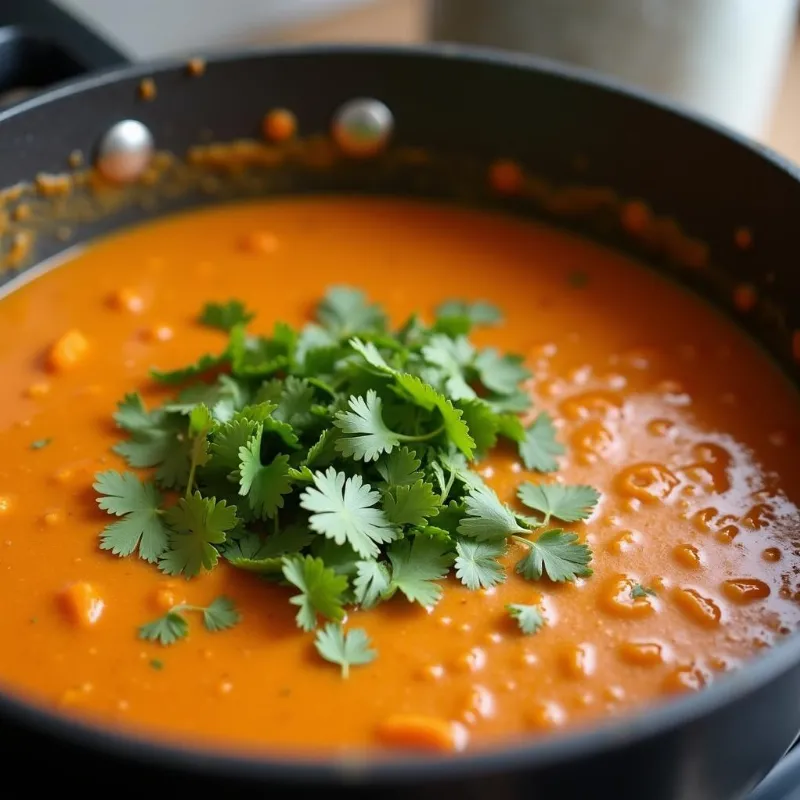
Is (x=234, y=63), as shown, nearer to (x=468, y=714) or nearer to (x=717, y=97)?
(x=717, y=97)

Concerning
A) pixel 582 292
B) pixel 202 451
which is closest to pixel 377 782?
pixel 202 451

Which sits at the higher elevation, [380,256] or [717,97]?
[717,97]

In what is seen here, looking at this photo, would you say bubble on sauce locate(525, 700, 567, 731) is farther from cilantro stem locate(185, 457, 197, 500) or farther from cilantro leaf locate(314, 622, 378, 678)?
cilantro stem locate(185, 457, 197, 500)

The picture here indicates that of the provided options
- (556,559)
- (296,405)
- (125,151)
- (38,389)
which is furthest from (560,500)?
(125,151)

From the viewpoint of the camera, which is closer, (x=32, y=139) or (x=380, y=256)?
(x=32, y=139)

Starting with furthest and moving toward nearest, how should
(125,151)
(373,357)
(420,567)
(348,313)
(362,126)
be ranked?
(362,126), (125,151), (348,313), (373,357), (420,567)

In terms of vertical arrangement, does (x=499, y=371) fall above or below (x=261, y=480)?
above

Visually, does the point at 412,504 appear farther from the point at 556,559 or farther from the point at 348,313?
the point at 348,313
